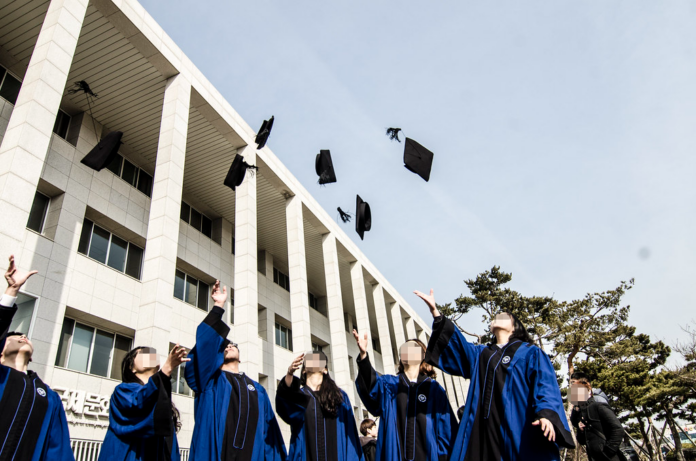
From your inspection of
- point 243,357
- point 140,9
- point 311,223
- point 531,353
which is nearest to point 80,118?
point 140,9

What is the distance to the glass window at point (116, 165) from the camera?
527 inches

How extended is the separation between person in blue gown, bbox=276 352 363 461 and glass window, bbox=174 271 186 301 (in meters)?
11.4

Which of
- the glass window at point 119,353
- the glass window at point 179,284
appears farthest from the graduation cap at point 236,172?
the glass window at point 119,353

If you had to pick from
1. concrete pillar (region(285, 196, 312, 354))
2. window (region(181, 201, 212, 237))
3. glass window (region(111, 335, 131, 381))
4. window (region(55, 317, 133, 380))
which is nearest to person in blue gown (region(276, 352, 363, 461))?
window (region(55, 317, 133, 380))

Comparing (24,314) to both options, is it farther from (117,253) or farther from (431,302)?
(431,302)

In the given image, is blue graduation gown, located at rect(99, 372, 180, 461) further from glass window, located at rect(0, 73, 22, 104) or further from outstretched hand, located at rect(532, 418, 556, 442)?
glass window, located at rect(0, 73, 22, 104)

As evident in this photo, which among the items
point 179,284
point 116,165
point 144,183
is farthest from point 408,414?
point 144,183

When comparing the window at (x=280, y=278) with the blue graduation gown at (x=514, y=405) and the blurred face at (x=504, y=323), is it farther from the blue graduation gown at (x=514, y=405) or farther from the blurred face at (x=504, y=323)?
the blue graduation gown at (x=514, y=405)

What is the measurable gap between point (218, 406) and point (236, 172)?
1020 cm

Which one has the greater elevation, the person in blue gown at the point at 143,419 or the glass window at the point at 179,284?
the glass window at the point at 179,284

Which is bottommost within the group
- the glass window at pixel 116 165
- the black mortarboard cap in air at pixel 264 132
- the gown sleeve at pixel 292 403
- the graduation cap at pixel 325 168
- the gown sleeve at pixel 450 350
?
the gown sleeve at pixel 292 403

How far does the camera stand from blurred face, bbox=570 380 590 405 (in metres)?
5.33

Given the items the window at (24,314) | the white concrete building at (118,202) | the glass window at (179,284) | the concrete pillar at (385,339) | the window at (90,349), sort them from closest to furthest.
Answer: the white concrete building at (118,202) → the window at (24,314) → the window at (90,349) → the glass window at (179,284) → the concrete pillar at (385,339)

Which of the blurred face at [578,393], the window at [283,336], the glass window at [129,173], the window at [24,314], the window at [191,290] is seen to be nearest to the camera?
the blurred face at [578,393]
